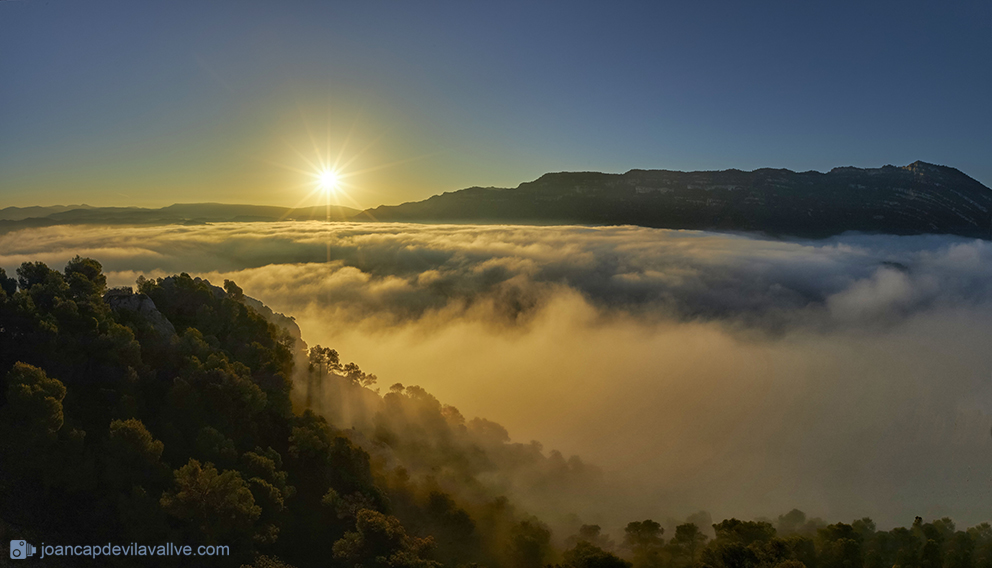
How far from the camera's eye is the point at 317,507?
154 feet

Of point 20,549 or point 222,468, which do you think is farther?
point 222,468

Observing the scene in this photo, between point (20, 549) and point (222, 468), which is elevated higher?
point (20, 549)

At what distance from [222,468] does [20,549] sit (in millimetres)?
14488

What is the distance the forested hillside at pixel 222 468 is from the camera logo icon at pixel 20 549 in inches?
32.5

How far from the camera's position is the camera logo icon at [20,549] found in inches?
1107

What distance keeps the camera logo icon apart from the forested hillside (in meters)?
0.83

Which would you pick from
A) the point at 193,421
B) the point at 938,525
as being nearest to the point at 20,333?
the point at 193,421

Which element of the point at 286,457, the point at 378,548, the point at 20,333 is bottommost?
the point at 378,548

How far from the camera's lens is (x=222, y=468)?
42250 mm

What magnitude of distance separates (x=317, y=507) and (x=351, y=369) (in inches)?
1523

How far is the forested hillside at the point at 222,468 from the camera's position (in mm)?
34594

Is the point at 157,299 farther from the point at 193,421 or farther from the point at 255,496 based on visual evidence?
the point at 255,496

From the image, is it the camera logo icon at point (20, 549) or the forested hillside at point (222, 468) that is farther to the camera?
the forested hillside at point (222, 468)

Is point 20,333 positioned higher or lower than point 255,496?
higher
